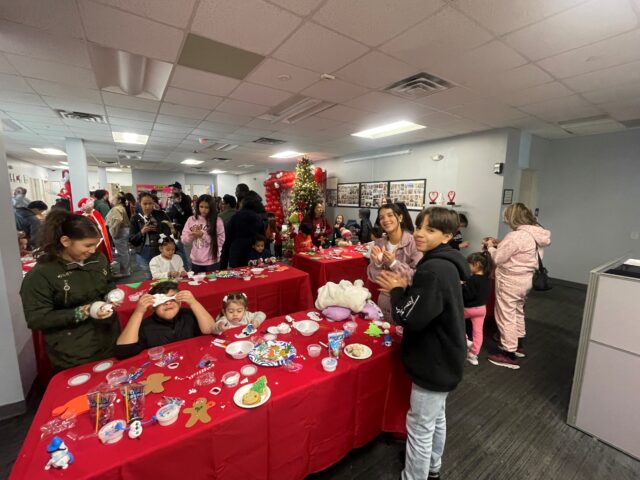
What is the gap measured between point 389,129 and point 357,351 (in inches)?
182

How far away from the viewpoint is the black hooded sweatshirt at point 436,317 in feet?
3.96

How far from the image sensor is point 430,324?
1.31m

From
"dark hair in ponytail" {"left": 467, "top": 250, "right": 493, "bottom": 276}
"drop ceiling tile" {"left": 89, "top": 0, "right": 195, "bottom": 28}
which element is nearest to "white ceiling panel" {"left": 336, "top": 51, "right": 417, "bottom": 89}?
"drop ceiling tile" {"left": 89, "top": 0, "right": 195, "bottom": 28}

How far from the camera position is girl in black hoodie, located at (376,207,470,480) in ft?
4.00

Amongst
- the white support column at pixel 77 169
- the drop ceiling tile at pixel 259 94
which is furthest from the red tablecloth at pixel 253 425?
the white support column at pixel 77 169

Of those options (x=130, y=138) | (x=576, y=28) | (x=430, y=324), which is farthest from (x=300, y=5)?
(x=130, y=138)

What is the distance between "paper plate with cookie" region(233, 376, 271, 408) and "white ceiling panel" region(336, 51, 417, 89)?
2579mm

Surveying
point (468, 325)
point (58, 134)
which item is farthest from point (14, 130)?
point (468, 325)

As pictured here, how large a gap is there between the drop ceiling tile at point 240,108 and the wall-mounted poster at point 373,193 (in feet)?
12.5

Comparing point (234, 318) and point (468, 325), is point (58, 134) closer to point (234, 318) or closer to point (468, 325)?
point (234, 318)

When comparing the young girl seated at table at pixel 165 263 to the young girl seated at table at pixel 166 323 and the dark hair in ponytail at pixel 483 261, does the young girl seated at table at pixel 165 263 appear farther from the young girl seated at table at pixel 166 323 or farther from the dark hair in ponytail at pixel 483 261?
the dark hair in ponytail at pixel 483 261

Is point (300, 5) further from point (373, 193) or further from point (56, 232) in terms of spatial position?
point (373, 193)

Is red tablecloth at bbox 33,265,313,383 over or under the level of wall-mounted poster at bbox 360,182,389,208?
under

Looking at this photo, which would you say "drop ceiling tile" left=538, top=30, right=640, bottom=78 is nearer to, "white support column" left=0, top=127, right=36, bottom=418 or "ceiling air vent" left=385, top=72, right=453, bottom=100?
"ceiling air vent" left=385, top=72, right=453, bottom=100
